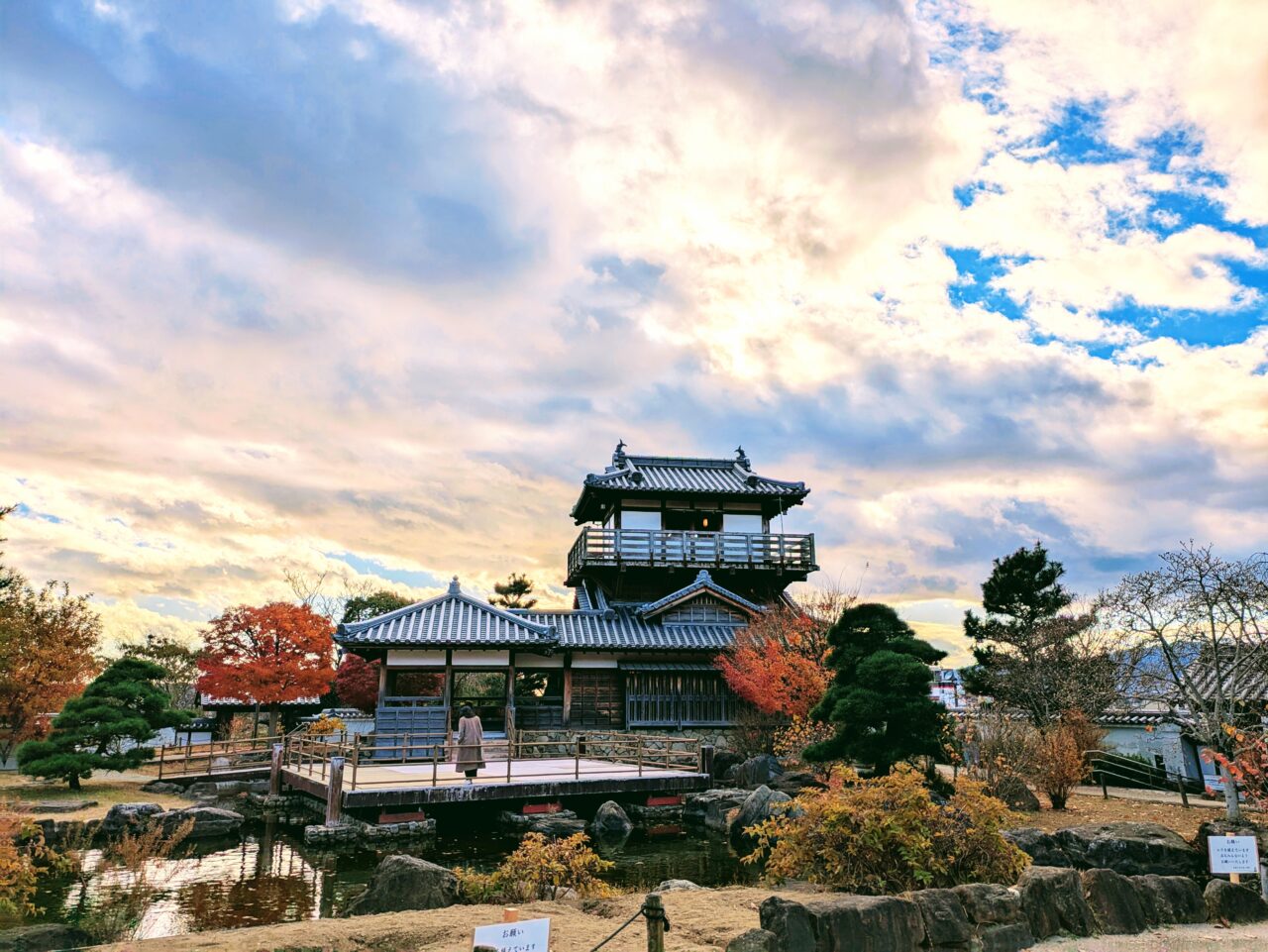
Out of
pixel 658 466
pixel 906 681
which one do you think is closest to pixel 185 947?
pixel 906 681

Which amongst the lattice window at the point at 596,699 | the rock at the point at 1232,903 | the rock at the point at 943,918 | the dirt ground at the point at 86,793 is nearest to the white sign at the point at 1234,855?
the rock at the point at 1232,903

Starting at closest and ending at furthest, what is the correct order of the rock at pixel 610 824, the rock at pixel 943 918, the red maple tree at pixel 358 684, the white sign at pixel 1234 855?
the rock at pixel 943 918 < the white sign at pixel 1234 855 < the rock at pixel 610 824 < the red maple tree at pixel 358 684

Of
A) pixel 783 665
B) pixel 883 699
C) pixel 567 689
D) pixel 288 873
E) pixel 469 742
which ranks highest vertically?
pixel 783 665

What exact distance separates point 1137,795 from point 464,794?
52.5 feet

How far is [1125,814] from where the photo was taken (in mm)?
17000

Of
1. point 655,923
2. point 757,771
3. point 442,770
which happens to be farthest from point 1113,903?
point 442,770

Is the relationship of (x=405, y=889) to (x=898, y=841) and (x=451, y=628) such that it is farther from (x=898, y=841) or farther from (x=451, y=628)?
(x=451, y=628)

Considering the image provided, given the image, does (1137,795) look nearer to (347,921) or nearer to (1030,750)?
(1030,750)

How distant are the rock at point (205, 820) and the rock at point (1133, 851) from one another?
16.9 m

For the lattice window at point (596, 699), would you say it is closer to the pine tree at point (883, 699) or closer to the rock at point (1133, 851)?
the pine tree at point (883, 699)

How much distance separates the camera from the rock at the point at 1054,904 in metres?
9.42

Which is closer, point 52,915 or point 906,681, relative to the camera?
point 52,915

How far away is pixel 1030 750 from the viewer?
1836 cm

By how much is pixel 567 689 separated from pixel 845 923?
2180cm
